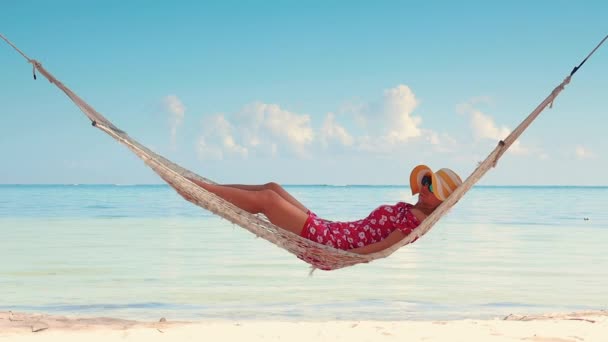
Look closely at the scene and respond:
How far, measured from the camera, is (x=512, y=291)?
5141 millimetres

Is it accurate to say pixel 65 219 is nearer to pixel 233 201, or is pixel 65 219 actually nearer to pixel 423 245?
pixel 423 245

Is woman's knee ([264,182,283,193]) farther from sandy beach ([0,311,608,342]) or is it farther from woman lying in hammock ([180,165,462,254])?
sandy beach ([0,311,608,342])

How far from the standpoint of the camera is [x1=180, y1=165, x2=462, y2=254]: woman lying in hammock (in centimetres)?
288

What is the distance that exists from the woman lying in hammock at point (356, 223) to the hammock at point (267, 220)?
0.19 ft

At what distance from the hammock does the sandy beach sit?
64cm

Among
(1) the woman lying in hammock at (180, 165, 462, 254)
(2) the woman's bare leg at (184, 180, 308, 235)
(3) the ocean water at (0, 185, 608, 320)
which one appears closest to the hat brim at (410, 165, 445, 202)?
(1) the woman lying in hammock at (180, 165, 462, 254)

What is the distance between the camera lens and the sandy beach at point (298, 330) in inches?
130

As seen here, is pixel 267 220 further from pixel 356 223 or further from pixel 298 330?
pixel 298 330

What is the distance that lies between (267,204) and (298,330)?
2.87 ft

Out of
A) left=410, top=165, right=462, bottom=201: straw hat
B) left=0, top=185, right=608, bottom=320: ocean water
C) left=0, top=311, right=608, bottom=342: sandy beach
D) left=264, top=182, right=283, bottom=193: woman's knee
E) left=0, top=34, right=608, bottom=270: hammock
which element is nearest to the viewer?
left=0, top=34, right=608, bottom=270: hammock

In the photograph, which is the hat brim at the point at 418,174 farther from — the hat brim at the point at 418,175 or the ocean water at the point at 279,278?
the ocean water at the point at 279,278

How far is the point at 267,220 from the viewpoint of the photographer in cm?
294

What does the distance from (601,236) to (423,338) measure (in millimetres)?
6877

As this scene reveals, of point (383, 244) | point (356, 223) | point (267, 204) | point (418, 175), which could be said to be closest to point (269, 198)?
point (267, 204)
